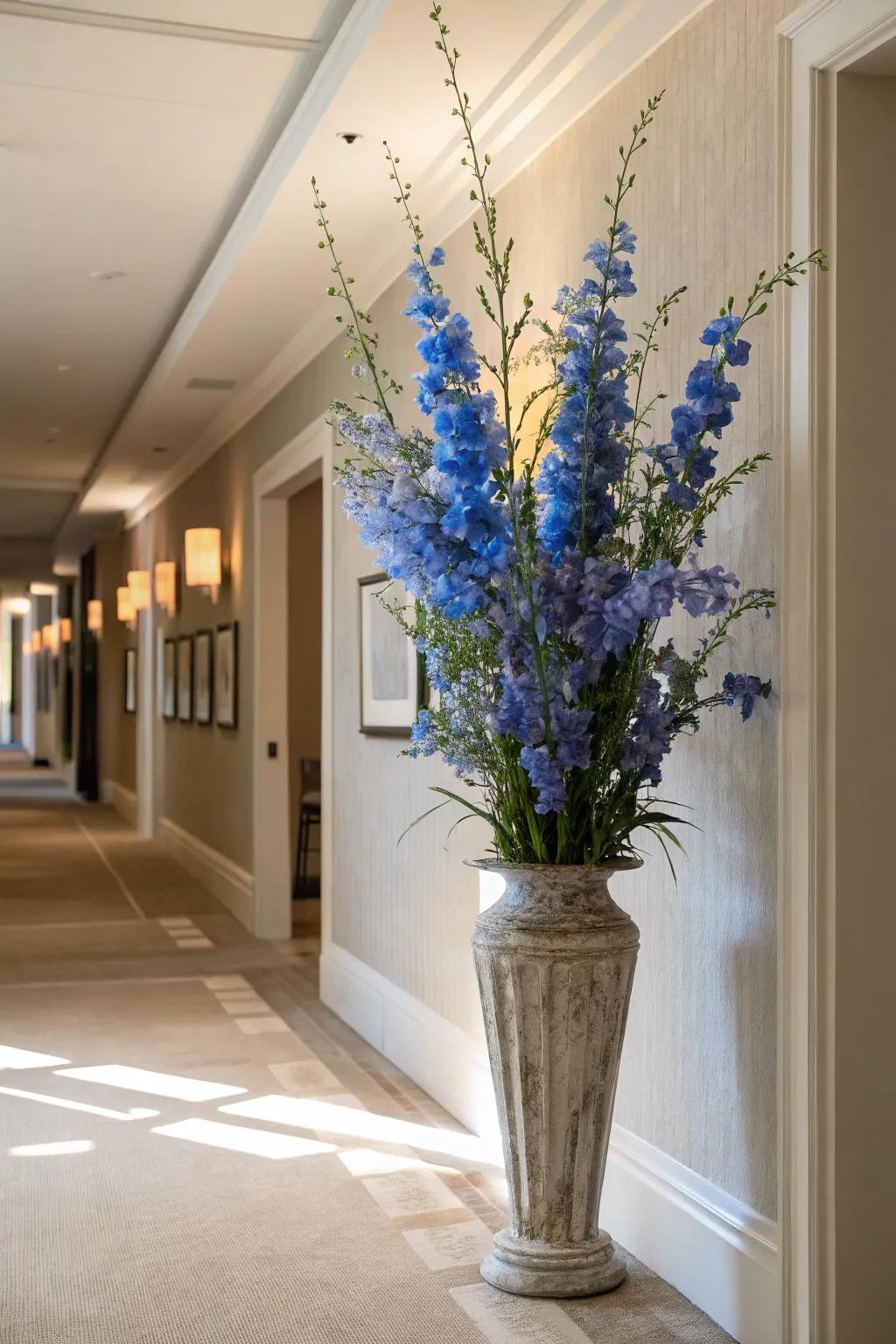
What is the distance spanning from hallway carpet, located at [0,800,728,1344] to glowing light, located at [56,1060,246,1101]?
1cm

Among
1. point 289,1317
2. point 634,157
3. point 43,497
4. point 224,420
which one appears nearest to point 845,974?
point 289,1317

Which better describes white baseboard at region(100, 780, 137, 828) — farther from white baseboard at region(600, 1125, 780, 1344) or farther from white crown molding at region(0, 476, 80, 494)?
white baseboard at region(600, 1125, 780, 1344)

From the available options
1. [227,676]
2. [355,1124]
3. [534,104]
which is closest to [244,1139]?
[355,1124]

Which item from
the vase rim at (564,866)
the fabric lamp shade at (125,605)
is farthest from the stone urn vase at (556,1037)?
the fabric lamp shade at (125,605)

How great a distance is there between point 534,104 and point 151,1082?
316 cm

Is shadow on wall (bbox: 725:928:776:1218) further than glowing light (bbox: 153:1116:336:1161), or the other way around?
glowing light (bbox: 153:1116:336:1161)

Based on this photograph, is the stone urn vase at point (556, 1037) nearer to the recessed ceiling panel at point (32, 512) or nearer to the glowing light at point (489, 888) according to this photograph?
the glowing light at point (489, 888)

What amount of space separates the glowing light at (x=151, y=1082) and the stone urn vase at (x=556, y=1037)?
6.00ft

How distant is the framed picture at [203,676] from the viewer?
8852mm

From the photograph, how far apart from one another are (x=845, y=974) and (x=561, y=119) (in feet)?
7.36

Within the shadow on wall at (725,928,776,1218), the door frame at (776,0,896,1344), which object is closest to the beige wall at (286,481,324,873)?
the shadow on wall at (725,928,776,1218)

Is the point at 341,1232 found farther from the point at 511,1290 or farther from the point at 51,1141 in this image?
the point at 51,1141

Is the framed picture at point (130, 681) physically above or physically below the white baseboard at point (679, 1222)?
above

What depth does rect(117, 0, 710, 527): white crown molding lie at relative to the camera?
3.04m
